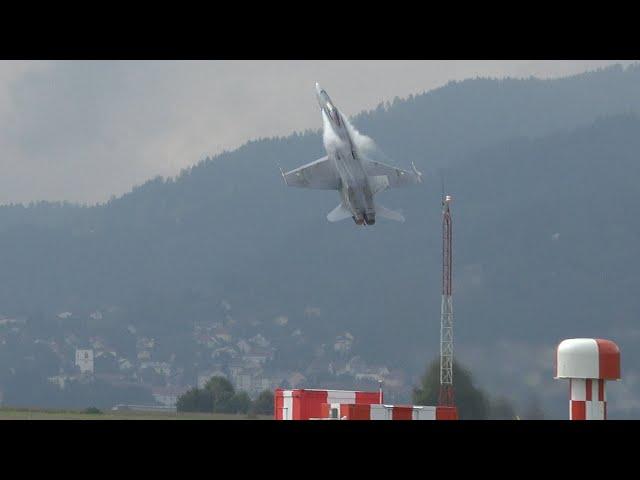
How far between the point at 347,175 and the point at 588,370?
45.1m

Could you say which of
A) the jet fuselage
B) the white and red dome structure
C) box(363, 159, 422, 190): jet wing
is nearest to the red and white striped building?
the white and red dome structure

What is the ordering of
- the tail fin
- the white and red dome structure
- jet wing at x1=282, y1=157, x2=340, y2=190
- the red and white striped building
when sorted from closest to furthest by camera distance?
the white and red dome structure
the red and white striped building
the tail fin
jet wing at x1=282, y1=157, x2=340, y2=190

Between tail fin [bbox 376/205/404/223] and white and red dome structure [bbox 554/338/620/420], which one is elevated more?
tail fin [bbox 376/205/404/223]

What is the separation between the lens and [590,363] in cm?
3062

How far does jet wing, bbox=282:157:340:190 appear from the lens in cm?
7856

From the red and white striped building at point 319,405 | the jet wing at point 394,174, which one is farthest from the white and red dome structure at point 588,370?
the jet wing at point 394,174

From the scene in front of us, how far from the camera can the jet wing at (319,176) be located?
258 feet

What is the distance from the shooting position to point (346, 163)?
7438 cm

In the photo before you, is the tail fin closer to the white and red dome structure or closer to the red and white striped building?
the red and white striped building

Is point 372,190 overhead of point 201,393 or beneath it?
overhead

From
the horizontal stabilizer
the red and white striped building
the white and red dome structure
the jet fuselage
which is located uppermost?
the jet fuselage
